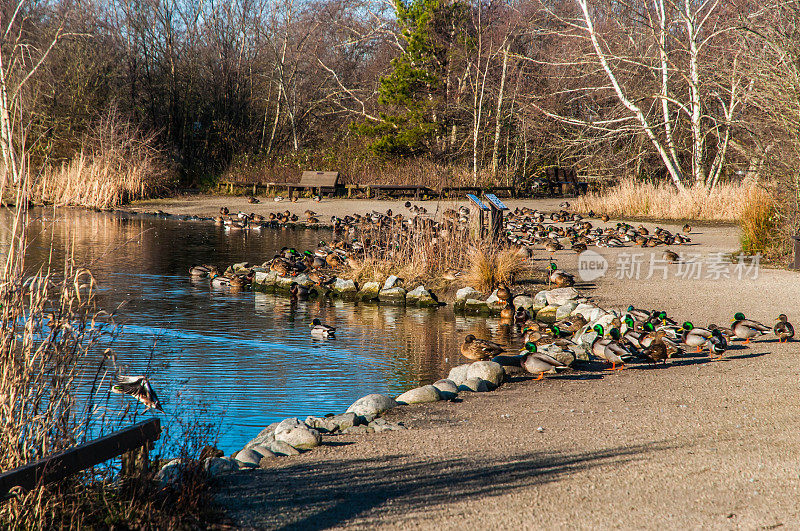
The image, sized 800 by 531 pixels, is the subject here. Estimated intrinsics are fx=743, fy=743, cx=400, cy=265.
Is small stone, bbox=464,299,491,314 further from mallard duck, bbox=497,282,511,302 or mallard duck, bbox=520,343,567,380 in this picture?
mallard duck, bbox=520,343,567,380

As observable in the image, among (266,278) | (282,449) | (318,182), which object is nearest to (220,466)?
(282,449)

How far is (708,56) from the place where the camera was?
26.8 m

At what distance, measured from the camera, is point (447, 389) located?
20.0ft

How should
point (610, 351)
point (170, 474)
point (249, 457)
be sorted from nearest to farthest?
point (170, 474)
point (249, 457)
point (610, 351)

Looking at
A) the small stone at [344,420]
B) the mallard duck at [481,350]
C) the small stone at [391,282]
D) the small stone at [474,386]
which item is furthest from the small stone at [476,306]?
the small stone at [344,420]

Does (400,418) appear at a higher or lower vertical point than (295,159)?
lower

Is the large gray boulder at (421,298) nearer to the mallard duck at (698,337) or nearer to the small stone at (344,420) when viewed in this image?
the mallard duck at (698,337)

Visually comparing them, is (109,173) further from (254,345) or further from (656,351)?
(656,351)

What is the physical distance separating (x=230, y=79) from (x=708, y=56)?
23118 millimetres

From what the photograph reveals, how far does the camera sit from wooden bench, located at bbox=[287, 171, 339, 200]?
31.0 meters

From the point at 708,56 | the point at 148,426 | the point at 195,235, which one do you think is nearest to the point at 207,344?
the point at 148,426

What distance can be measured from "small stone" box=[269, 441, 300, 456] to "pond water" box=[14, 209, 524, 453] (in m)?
0.61

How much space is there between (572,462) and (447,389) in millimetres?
1918

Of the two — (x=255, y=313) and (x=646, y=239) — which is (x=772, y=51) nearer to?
(x=646, y=239)
